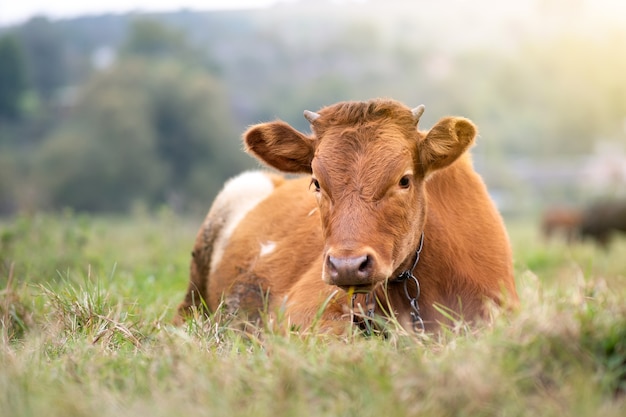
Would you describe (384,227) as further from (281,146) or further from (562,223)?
(562,223)

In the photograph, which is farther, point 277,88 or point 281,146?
point 277,88

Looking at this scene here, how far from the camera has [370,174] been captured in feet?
16.4

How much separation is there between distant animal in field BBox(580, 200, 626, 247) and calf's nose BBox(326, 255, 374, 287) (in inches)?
747

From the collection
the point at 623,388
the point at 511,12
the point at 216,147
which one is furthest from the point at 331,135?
the point at 511,12

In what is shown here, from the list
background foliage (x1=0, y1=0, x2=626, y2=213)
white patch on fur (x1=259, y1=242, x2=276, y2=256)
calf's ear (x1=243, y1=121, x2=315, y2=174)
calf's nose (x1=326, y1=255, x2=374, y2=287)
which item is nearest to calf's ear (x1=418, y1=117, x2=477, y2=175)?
calf's ear (x1=243, y1=121, x2=315, y2=174)

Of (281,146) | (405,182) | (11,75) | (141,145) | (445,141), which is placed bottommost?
(141,145)

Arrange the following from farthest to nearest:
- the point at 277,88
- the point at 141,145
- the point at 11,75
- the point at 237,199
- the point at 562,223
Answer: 1. the point at 277,88
2. the point at 11,75
3. the point at 141,145
4. the point at 562,223
5. the point at 237,199

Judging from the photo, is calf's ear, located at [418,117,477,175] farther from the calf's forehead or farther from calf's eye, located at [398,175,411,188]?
calf's eye, located at [398,175,411,188]

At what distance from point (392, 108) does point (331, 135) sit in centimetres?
44

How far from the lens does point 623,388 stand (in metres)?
3.31

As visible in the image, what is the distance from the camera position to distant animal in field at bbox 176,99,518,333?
4820 millimetres

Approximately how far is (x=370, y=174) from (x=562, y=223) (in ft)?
67.8

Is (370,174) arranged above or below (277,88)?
above

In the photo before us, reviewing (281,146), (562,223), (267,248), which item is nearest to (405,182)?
(281,146)
